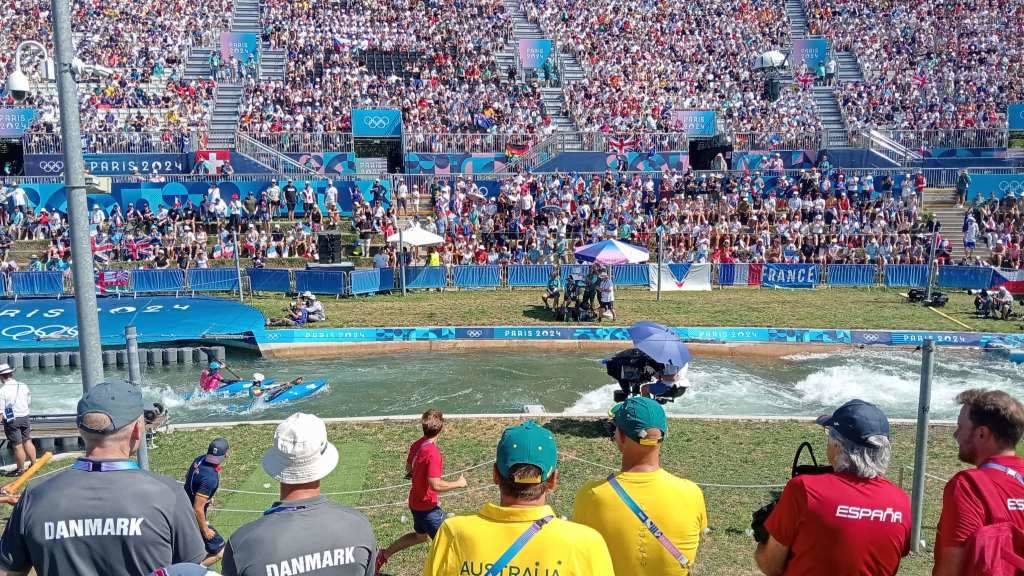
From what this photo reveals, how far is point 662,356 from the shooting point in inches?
493

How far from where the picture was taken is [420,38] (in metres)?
46.2

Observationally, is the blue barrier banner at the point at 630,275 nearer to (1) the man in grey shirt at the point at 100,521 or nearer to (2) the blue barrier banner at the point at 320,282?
(2) the blue barrier banner at the point at 320,282

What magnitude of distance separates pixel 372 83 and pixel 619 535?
39652 millimetres

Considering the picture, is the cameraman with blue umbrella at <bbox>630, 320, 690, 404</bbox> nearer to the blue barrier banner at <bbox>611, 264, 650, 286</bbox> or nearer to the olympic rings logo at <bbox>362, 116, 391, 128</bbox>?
the blue barrier banner at <bbox>611, 264, 650, 286</bbox>

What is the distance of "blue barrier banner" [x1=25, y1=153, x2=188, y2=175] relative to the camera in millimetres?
34438

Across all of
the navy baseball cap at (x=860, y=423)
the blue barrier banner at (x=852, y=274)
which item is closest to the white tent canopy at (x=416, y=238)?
the blue barrier banner at (x=852, y=274)

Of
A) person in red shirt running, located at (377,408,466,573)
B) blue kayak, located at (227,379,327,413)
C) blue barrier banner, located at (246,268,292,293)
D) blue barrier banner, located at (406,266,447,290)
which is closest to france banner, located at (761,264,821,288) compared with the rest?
blue barrier banner, located at (406,266,447,290)

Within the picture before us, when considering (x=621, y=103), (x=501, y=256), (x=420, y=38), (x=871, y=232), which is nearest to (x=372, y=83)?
(x=420, y=38)

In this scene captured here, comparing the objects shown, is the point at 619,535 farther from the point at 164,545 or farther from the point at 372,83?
the point at 372,83

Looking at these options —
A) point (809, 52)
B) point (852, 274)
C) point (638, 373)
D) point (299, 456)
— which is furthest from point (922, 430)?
point (809, 52)

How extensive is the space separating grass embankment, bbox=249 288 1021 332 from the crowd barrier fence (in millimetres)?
661

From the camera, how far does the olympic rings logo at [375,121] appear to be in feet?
124

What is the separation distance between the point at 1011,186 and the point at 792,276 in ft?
42.0

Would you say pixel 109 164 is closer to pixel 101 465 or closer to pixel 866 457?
pixel 101 465
